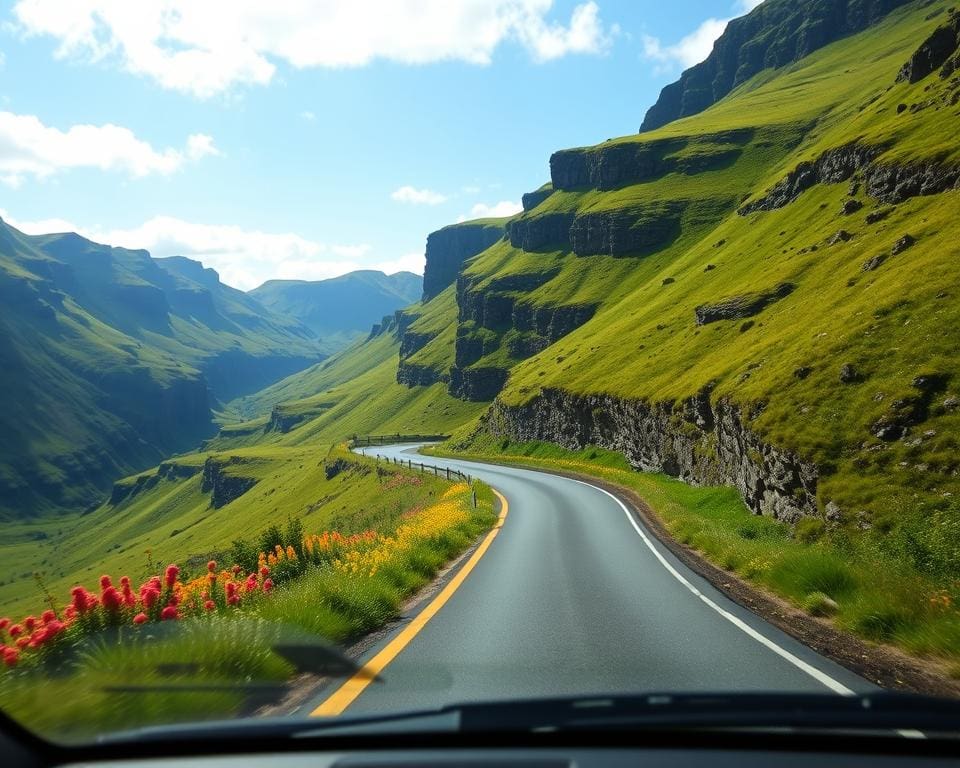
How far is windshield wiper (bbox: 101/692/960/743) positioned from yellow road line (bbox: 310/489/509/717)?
64.2 inches

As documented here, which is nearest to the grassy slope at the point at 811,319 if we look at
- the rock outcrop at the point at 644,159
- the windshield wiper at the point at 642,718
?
the rock outcrop at the point at 644,159

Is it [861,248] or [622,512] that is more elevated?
[861,248]

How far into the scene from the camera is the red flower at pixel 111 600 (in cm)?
650

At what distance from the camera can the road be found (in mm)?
6113

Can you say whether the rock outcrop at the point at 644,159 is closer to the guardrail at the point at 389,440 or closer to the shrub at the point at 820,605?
the guardrail at the point at 389,440

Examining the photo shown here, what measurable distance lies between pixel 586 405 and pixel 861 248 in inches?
1019

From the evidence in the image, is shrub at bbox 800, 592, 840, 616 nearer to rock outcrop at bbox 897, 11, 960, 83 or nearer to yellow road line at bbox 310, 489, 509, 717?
yellow road line at bbox 310, 489, 509, 717

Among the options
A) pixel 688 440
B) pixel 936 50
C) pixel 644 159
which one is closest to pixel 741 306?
pixel 688 440

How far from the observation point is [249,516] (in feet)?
371

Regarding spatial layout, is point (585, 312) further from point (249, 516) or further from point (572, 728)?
point (572, 728)

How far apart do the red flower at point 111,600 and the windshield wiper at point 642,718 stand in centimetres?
352

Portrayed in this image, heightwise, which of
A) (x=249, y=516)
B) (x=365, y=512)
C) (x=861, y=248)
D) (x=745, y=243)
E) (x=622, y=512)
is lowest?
(x=249, y=516)

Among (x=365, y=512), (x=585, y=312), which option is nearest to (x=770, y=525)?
(x=365, y=512)

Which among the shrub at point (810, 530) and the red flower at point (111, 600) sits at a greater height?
the red flower at point (111, 600)
